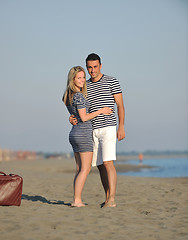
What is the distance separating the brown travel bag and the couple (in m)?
0.84

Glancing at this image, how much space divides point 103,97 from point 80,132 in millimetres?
629

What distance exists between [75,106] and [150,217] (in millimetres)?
1896

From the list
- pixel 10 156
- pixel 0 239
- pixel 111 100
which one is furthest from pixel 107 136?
pixel 10 156

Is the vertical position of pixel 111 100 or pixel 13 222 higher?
pixel 111 100

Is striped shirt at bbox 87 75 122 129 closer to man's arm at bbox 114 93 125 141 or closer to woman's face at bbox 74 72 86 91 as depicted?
man's arm at bbox 114 93 125 141

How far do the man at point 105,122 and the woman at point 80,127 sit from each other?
121 millimetres

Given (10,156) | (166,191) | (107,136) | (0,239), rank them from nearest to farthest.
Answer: (0,239)
(107,136)
(166,191)
(10,156)

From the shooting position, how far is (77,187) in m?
5.48

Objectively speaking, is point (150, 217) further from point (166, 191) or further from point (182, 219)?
point (166, 191)

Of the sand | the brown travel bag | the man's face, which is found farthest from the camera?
the man's face

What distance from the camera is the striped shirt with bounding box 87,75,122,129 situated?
554 centimetres

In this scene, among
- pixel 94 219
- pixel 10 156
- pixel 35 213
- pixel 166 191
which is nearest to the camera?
pixel 94 219

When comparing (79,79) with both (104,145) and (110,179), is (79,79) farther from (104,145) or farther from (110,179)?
(110,179)

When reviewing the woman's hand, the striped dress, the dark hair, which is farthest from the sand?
the dark hair
